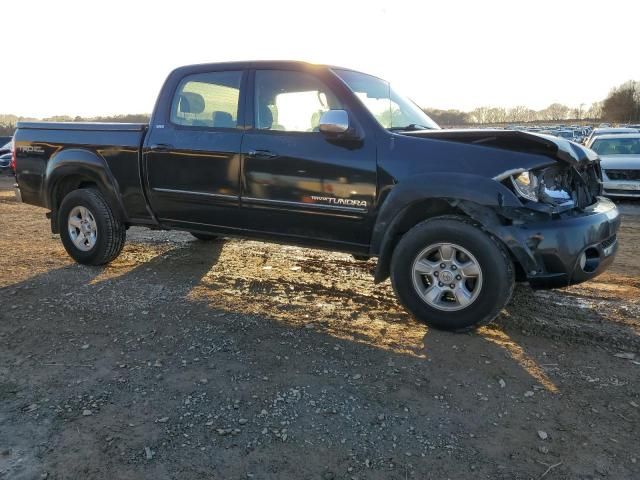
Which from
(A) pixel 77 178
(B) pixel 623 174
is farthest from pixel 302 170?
(B) pixel 623 174

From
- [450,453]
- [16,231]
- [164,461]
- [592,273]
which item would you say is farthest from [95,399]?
[16,231]

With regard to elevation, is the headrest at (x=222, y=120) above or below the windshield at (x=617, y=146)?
above

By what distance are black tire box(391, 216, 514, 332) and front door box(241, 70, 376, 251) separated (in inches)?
17.0

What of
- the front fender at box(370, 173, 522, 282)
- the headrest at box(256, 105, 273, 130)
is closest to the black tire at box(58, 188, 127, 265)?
the headrest at box(256, 105, 273, 130)

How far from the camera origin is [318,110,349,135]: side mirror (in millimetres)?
3982

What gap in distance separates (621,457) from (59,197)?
231 inches

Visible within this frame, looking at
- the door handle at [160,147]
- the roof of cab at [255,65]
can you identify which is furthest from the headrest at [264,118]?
the door handle at [160,147]

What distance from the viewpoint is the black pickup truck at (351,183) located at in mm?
3635

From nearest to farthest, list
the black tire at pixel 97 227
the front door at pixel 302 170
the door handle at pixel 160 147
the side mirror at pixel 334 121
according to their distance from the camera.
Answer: the side mirror at pixel 334 121 < the front door at pixel 302 170 < the door handle at pixel 160 147 < the black tire at pixel 97 227

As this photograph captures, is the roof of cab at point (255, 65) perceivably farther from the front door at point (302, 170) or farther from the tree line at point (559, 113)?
the tree line at point (559, 113)

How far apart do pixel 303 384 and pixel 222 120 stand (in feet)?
8.86

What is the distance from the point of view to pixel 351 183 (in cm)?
413

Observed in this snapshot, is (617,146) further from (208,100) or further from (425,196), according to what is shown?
(208,100)

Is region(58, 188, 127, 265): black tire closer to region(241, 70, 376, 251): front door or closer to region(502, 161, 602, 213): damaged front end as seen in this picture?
region(241, 70, 376, 251): front door
